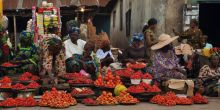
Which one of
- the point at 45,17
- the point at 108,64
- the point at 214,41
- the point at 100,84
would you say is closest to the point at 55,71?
the point at 100,84

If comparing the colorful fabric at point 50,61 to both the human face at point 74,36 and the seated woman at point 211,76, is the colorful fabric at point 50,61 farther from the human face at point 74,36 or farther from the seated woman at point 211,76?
the seated woman at point 211,76

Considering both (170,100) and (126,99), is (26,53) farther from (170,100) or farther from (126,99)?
(170,100)

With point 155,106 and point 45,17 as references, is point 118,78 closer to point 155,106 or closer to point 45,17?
point 155,106

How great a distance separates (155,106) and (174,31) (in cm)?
392

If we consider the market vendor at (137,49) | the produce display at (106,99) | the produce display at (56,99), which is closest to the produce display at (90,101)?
the produce display at (106,99)

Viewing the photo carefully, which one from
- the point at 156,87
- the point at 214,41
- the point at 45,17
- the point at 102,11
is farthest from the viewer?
the point at 102,11

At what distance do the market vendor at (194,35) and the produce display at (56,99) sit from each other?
4400 mm

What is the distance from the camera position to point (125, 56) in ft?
36.6

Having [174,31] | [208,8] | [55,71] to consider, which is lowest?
[55,71]

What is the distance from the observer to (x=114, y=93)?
8.48m

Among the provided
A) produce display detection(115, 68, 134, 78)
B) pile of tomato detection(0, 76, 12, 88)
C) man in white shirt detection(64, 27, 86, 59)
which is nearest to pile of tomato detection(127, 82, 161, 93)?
produce display detection(115, 68, 134, 78)

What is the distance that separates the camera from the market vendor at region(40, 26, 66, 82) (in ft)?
29.9

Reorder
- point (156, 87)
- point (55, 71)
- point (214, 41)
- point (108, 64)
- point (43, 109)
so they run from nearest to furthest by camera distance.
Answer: point (43, 109) → point (156, 87) → point (55, 71) → point (108, 64) → point (214, 41)

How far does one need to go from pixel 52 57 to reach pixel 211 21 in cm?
917
